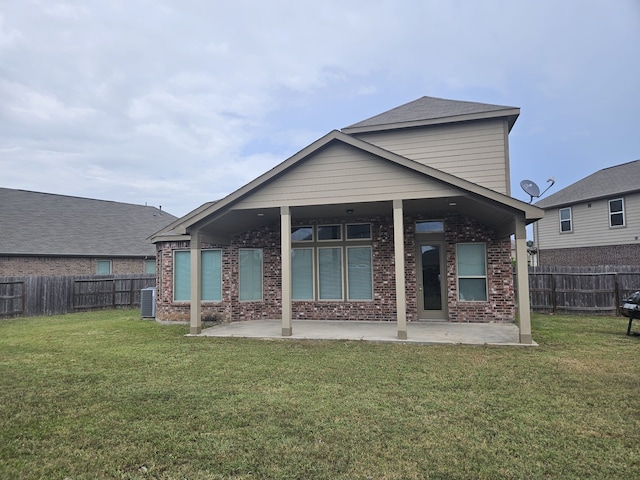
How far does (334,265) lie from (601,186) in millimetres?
15778

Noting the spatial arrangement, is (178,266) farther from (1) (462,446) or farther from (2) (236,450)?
(1) (462,446)

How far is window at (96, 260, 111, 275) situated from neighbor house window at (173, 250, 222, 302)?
10274mm

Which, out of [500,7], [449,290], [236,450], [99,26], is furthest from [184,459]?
[500,7]

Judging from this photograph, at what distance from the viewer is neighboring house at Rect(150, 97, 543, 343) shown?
26.2 ft

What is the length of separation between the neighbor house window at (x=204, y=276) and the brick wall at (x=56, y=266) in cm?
1009

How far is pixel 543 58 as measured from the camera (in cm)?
1434

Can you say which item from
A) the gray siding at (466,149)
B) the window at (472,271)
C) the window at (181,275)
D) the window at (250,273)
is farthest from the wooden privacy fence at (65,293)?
the window at (472,271)

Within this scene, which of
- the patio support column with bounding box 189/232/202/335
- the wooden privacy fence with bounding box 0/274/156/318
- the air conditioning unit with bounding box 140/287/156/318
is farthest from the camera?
the wooden privacy fence with bounding box 0/274/156/318

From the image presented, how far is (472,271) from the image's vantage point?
9.70m

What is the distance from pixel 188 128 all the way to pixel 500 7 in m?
15.1

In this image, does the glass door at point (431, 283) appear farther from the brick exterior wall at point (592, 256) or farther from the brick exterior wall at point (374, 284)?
the brick exterior wall at point (592, 256)

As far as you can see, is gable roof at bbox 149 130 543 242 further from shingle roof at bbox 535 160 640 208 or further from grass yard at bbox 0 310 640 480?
shingle roof at bbox 535 160 640 208

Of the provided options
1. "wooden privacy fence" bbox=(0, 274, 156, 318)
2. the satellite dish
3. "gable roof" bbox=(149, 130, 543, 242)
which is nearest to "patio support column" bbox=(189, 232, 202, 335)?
"gable roof" bbox=(149, 130, 543, 242)

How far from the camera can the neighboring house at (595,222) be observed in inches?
658
